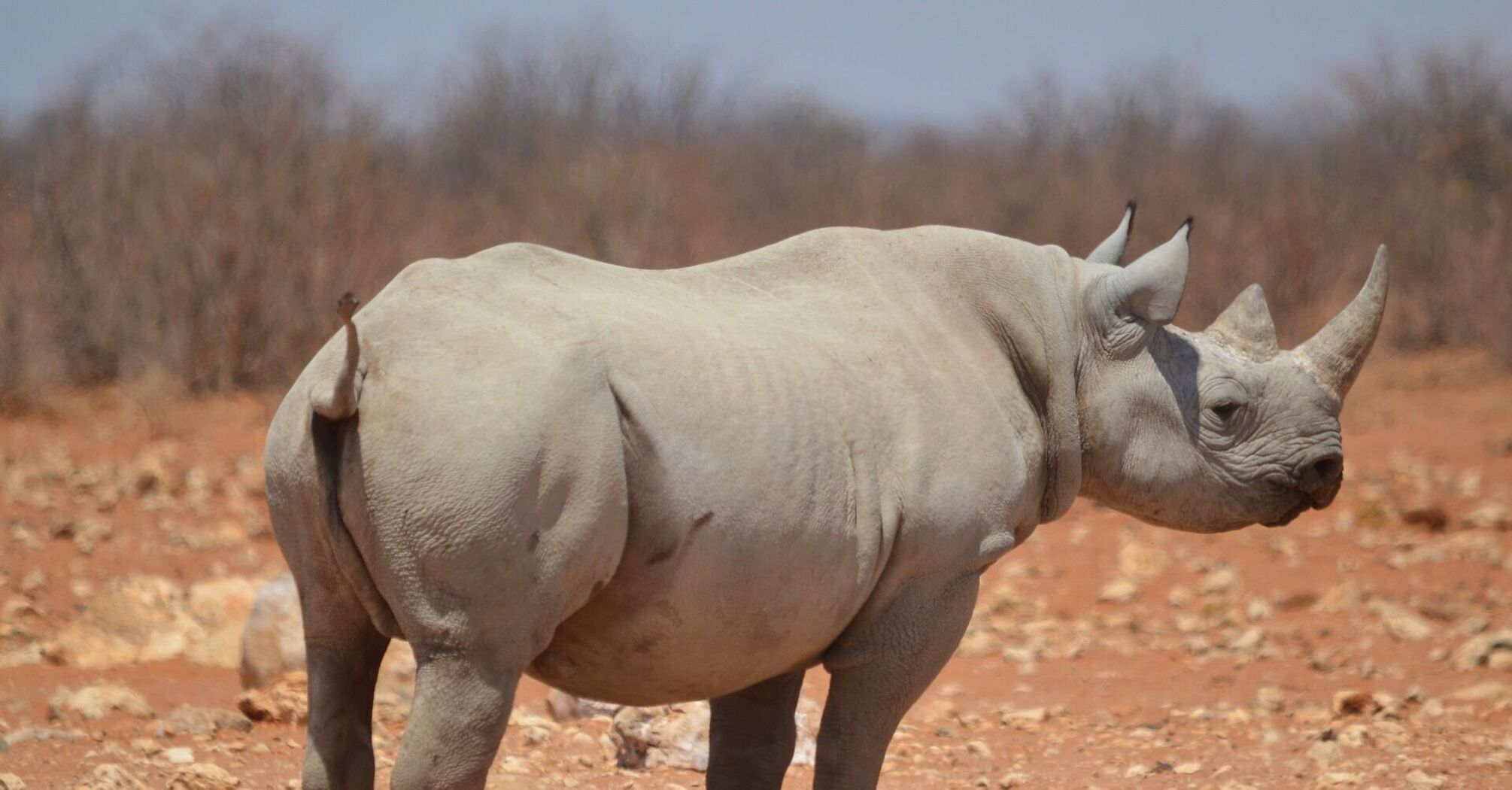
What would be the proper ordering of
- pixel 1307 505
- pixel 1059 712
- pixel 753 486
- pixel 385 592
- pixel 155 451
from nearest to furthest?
pixel 385 592
pixel 753 486
pixel 1307 505
pixel 1059 712
pixel 155 451

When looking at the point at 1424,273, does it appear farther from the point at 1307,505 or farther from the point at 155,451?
the point at 1307,505

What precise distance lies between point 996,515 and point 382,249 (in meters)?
13.4

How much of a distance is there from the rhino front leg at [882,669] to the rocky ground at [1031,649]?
1.81 m

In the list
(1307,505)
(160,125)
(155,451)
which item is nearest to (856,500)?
(1307,505)

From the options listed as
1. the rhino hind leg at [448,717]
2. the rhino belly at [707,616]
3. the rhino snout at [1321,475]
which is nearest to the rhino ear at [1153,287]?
the rhino snout at [1321,475]

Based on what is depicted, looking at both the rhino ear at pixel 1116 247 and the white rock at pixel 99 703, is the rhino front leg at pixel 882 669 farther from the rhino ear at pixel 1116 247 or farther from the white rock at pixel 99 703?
the white rock at pixel 99 703

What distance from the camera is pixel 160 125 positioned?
1838cm

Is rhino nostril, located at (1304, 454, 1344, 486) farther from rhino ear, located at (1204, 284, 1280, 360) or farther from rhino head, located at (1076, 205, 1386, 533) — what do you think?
rhino ear, located at (1204, 284, 1280, 360)

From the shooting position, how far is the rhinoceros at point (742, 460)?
333 cm

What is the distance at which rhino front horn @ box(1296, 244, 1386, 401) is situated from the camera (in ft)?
15.7

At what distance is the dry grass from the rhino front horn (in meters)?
12.2

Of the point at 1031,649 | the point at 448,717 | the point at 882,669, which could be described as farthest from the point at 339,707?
the point at 1031,649

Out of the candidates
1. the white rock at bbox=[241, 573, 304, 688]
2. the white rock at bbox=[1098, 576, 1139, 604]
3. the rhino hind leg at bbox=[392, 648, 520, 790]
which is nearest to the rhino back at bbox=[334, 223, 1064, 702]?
the rhino hind leg at bbox=[392, 648, 520, 790]

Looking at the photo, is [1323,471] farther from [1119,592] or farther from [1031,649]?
[1119,592]
